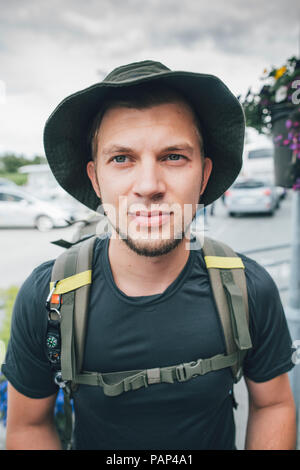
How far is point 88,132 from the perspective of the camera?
1.28m

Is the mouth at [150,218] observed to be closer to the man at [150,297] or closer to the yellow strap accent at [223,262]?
the man at [150,297]

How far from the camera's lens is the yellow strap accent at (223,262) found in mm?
1295

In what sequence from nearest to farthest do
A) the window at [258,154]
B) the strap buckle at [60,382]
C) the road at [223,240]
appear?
the strap buckle at [60,382] < the road at [223,240] < the window at [258,154]

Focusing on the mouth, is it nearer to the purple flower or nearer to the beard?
the beard

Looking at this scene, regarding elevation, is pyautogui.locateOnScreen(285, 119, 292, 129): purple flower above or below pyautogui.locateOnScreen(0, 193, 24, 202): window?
above

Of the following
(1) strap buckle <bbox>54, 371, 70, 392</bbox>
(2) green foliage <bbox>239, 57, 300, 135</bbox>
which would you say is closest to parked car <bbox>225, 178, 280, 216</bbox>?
(2) green foliage <bbox>239, 57, 300, 135</bbox>

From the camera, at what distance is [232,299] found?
3.89 ft

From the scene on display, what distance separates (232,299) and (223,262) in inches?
→ 7.1

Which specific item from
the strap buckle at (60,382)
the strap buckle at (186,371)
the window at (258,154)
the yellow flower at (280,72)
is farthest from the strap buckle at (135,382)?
the window at (258,154)

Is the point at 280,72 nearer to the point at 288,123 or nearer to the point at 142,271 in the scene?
the point at 288,123

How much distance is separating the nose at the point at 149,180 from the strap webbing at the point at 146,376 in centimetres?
60

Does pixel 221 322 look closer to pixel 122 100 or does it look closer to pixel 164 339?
pixel 164 339

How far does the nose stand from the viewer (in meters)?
Answer: 1.03

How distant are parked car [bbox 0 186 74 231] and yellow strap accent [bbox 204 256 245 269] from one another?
10.5 m
